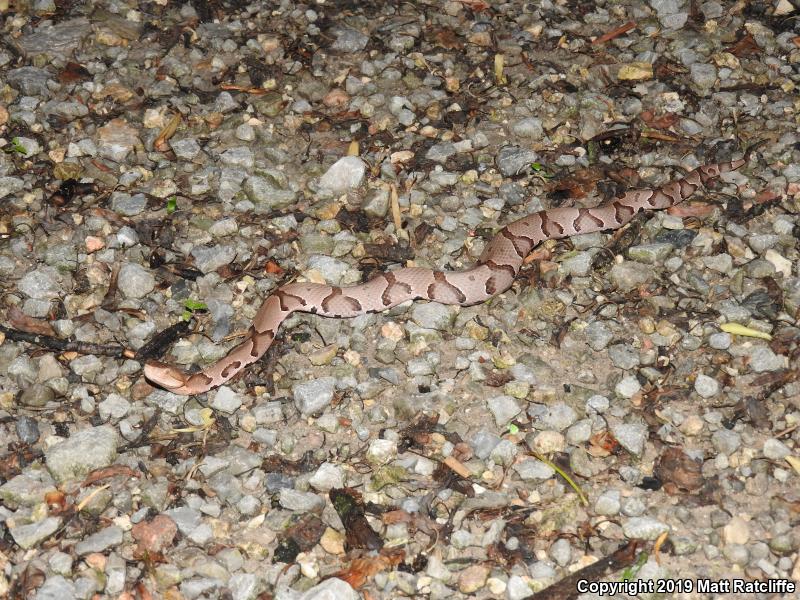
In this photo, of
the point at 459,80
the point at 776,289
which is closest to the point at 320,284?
the point at 459,80

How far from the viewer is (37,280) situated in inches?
272

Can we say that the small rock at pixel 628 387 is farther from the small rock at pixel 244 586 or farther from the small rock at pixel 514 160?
the small rock at pixel 244 586

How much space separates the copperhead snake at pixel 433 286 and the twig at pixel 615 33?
2.29 m

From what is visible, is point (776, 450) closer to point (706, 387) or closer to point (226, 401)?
point (706, 387)

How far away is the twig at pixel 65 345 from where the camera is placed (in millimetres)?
6480

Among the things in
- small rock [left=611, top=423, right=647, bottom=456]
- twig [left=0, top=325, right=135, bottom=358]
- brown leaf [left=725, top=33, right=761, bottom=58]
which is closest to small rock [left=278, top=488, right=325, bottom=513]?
twig [left=0, top=325, right=135, bottom=358]

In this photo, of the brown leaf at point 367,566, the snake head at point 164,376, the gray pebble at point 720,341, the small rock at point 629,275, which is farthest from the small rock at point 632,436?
the snake head at point 164,376

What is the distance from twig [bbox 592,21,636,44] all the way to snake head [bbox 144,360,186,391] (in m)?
5.96

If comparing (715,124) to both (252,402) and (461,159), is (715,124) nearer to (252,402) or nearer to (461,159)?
(461,159)

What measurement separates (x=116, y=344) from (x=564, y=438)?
12.1ft

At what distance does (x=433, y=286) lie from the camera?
6801 millimetres

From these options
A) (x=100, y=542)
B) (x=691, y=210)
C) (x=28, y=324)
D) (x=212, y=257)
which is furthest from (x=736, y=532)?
(x=28, y=324)

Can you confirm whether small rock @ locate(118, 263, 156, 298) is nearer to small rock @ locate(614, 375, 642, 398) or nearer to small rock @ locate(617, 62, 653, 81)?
small rock @ locate(614, 375, 642, 398)

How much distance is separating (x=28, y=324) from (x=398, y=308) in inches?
122
